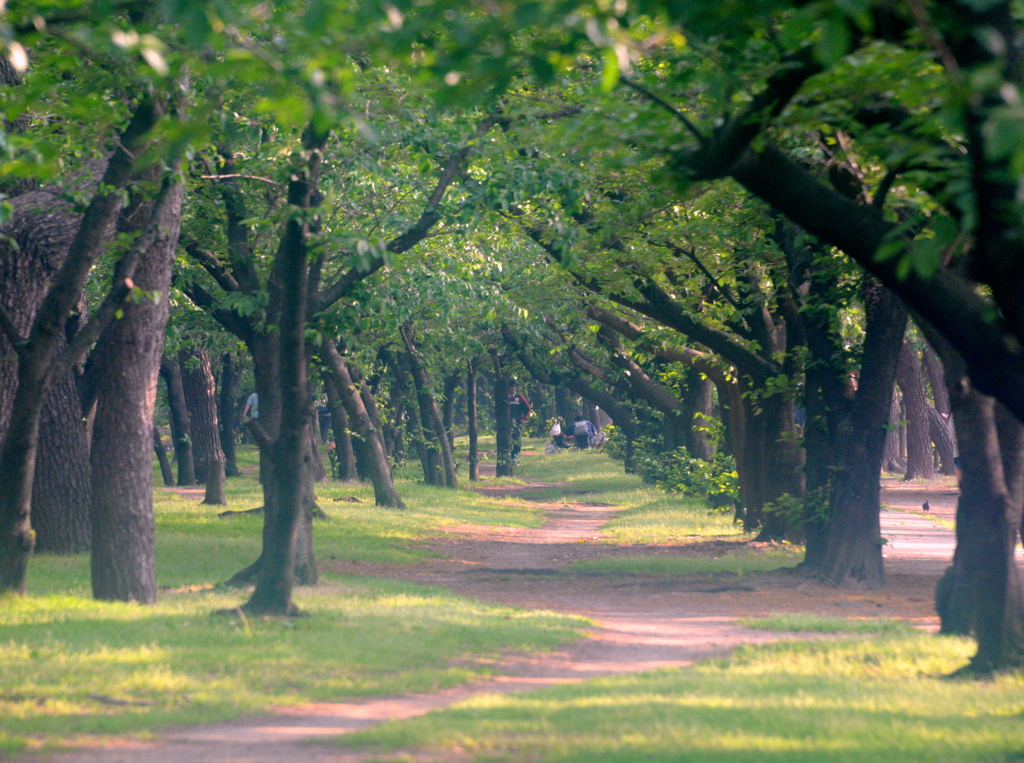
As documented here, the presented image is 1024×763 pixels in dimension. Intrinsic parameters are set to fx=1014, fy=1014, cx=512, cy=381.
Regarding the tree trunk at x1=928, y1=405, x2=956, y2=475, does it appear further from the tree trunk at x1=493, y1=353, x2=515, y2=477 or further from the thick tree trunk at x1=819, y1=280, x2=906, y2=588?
the thick tree trunk at x1=819, y1=280, x2=906, y2=588

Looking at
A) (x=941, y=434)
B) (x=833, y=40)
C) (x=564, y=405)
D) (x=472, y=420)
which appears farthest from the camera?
(x=564, y=405)

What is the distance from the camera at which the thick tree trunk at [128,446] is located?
404 inches

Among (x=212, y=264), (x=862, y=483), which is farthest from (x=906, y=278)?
(x=212, y=264)

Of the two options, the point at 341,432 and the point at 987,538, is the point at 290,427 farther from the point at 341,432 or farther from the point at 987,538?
the point at 341,432

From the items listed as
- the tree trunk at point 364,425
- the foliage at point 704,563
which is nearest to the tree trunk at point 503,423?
the tree trunk at point 364,425

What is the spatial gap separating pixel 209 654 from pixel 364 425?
14.1m

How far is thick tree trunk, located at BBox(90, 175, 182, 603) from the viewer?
10.2 metres

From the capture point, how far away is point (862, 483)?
13.2 metres

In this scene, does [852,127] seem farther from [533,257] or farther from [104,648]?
[533,257]

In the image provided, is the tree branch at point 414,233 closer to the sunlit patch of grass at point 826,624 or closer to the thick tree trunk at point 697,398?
the sunlit patch of grass at point 826,624

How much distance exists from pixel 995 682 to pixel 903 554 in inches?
400

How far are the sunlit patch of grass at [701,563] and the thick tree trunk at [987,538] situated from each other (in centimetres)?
589

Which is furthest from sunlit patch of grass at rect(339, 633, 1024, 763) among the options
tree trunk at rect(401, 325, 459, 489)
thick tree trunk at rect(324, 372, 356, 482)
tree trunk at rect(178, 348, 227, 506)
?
Answer: tree trunk at rect(178, 348, 227, 506)

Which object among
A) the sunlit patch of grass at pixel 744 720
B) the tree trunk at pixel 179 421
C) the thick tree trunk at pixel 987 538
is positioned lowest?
the sunlit patch of grass at pixel 744 720
